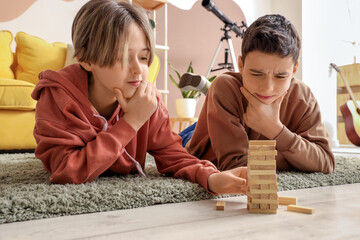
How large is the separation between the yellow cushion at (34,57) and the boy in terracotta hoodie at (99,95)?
62.1 inches

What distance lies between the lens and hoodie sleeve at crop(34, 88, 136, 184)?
32.8 inches

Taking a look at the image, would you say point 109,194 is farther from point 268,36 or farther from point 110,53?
point 268,36

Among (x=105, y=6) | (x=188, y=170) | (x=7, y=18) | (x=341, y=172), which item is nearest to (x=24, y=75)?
(x=7, y=18)

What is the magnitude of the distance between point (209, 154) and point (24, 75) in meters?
1.71

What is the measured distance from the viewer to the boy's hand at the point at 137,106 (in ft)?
2.95

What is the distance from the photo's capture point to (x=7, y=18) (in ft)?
8.60

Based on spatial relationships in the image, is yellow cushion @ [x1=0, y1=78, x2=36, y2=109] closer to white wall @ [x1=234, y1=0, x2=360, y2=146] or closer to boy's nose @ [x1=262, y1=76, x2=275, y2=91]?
boy's nose @ [x1=262, y1=76, x2=275, y2=91]

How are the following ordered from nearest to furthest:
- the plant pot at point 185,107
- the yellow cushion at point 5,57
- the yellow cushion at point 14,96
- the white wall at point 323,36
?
1. the yellow cushion at point 14,96
2. the yellow cushion at point 5,57
3. the plant pot at point 185,107
4. the white wall at point 323,36

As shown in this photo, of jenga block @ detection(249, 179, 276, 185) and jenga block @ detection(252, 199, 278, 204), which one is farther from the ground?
jenga block @ detection(249, 179, 276, 185)

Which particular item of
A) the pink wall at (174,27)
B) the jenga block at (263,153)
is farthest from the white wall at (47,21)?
Answer: the jenga block at (263,153)

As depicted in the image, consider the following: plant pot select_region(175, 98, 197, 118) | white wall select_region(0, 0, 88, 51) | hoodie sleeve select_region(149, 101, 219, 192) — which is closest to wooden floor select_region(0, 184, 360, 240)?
hoodie sleeve select_region(149, 101, 219, 192)

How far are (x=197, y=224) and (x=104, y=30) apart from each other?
54 centimetres

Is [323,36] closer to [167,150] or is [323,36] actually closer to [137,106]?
[167,150]

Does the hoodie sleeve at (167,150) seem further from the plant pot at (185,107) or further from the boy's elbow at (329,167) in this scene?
the plant pot at (185,107)
